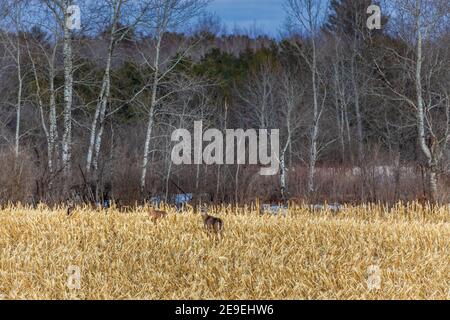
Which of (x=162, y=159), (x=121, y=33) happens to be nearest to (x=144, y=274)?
(x=121, y=33)

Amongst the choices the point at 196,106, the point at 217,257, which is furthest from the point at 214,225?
the point at 196,106

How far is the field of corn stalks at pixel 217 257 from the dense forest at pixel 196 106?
2.67 m

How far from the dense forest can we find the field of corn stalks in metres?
2.67

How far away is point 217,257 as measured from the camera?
511 cm

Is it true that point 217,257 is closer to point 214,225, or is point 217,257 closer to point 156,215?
point 214,225

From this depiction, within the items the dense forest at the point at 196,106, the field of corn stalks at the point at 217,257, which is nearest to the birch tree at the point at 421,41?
the dense forest at the point at 196,106

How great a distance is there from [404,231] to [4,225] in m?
4.29

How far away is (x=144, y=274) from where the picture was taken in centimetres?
482

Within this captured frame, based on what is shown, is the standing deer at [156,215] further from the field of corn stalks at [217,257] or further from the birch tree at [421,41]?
the birch tree at [421,41]

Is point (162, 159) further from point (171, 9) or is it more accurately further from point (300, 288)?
point (300, 288)

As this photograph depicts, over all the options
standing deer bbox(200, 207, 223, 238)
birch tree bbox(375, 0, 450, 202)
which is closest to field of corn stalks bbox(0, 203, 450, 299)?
standing deer bbox(200, 207, 223, 238)

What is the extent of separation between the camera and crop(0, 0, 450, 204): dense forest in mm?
11164

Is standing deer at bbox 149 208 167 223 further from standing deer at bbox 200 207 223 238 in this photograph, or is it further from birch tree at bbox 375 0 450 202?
birch tree at bbox 375 0 450 202
